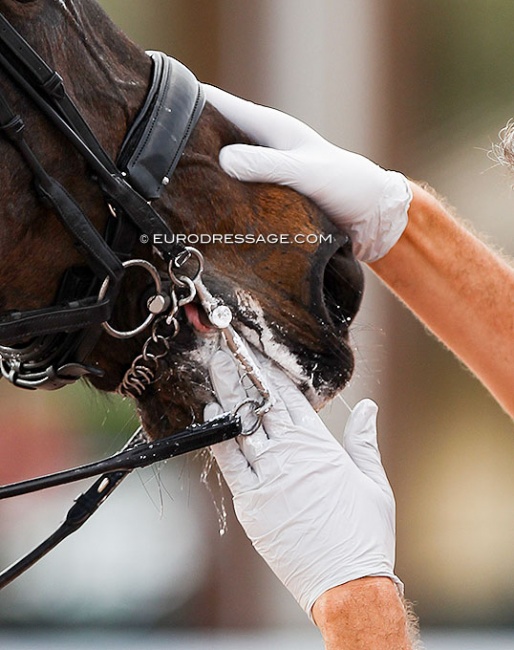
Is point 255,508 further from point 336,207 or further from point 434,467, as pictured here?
point 434,467

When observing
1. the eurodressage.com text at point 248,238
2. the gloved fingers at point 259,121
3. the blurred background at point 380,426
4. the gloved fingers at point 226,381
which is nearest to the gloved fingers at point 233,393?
the gloved fingers at point 226,381

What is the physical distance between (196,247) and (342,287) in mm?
191

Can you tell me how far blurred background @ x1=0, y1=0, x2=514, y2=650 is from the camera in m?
2.93

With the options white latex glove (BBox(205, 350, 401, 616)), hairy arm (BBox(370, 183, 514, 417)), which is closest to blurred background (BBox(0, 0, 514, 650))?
hairy arm (BBox(370, 183, 514, 417))

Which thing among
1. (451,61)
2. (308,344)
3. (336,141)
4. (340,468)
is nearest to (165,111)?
(308,344)

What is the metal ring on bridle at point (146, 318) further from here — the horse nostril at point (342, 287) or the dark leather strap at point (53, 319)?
the horse nostril at point (342, 287)

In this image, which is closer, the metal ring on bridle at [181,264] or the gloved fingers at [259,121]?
the metal ring on bridle at [181,264]

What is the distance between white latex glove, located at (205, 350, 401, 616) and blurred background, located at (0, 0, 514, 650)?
65.7 inches

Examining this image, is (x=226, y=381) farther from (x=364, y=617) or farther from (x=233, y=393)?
(x=364, y=617)

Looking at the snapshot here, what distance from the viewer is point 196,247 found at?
1180mm

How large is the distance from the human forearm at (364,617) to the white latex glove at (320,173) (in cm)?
46

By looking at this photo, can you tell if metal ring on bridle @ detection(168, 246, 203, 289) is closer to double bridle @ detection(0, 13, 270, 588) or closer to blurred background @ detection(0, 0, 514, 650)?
double bridle @ detection(0, 13, 270, 588)

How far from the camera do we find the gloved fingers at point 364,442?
1288 mm

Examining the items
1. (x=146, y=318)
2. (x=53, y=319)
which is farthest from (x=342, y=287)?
(x=53, y=319)
